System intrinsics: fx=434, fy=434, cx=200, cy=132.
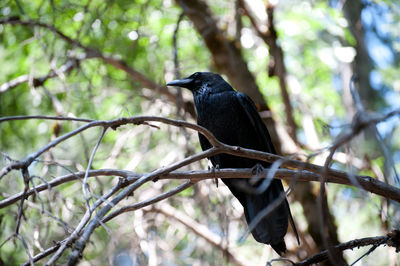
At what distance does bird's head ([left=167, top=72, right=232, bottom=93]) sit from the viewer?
4.47 metres

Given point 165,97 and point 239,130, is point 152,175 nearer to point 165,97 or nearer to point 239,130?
point 239,130

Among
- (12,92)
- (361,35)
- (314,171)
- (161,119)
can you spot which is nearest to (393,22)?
(361,35)

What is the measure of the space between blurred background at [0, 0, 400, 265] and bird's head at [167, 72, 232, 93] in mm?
288

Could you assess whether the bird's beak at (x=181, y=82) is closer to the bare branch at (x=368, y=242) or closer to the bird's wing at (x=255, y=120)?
the bird's wing at (x=255, y=120)

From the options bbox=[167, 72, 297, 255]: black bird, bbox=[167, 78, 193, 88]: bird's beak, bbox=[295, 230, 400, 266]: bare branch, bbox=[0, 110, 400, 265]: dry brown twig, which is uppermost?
bbox=[167, 78, 193, 88]: bird's beak

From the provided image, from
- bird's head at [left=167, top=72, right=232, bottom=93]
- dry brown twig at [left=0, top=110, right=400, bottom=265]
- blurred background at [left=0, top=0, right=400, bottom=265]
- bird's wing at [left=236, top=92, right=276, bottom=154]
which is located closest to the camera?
dry brown twig at [left=0, top=110, right=400, bottom=265]

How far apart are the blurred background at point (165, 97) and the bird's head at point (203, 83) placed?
0.95ft

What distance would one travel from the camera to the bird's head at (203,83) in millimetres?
4469

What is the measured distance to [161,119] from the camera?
2256 mm

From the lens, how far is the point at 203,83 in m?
4.59

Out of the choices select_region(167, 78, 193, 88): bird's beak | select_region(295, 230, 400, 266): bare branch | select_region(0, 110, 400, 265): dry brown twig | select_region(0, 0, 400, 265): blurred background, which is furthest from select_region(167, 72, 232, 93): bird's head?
select_region(295, 230, 400, 266): bare branch

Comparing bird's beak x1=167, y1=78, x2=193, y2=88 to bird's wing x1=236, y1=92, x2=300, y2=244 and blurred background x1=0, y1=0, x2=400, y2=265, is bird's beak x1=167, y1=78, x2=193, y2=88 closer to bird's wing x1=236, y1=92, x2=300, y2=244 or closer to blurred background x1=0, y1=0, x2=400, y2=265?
blurred background x1=0, y1=0, x2=400, y2=265

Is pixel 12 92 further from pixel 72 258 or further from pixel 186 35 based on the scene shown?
pixel 72 258

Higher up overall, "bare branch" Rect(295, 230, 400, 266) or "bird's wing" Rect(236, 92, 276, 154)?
"bird's wing" Rect(236, 92, 276, 154)
